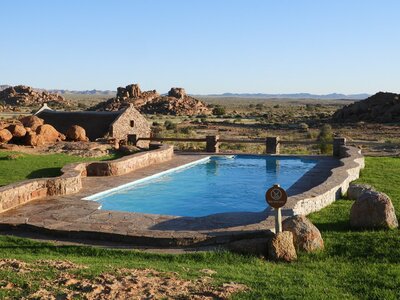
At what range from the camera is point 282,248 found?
24.3 ft

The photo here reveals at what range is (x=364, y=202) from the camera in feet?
28.8

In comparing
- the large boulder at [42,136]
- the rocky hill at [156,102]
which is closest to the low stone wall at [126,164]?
the large boulder at [42,136]

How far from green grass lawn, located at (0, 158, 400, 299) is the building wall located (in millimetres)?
15223

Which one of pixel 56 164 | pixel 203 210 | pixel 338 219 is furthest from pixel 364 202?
pixel 56 164

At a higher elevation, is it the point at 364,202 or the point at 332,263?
the point at 364,202

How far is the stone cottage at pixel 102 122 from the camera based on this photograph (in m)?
23.8

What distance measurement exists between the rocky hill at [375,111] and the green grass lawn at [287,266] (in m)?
42.9

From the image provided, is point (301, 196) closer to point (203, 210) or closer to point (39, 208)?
point (203, 210)

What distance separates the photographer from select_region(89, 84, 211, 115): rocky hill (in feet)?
224

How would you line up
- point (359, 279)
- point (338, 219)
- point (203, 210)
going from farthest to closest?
point (203, 210) → point (338, 219) → point (359, 279)

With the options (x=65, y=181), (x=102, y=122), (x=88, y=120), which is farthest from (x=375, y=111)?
(x=65, y=181)

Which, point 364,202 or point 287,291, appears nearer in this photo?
point 287,291

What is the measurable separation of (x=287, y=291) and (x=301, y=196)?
189 inches

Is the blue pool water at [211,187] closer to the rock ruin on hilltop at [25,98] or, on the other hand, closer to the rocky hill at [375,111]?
the rocky hill at [375,111]
